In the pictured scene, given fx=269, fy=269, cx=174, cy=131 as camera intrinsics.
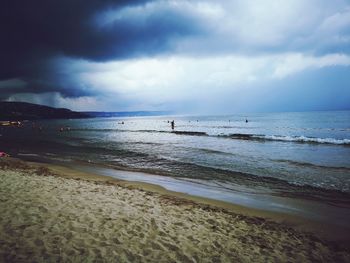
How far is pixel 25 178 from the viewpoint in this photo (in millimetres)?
13539

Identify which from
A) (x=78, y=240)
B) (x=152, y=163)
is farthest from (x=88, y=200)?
(x=152, y=163)

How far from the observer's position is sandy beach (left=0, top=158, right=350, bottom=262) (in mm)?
5953

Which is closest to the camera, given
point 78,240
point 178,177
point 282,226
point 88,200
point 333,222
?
point 78,240

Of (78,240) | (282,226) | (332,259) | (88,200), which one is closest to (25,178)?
(88,200)

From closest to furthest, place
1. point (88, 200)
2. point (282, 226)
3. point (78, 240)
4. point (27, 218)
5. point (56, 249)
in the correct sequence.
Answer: point (56, 249) → point (78, 240) → point (27, 218) → point (282, 226) → point (88, 200)

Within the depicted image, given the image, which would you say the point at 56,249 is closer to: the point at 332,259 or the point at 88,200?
the point at 88,200

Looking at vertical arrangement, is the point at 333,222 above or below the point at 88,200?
below

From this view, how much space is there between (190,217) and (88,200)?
3931 mm

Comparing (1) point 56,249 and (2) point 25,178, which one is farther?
(2) point 25,178

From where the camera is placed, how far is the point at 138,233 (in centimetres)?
719

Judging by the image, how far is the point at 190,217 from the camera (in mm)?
8945

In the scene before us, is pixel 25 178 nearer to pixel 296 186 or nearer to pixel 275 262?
pixel 275 262

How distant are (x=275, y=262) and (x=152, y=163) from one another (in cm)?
1742

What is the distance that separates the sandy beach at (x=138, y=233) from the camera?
595cm
